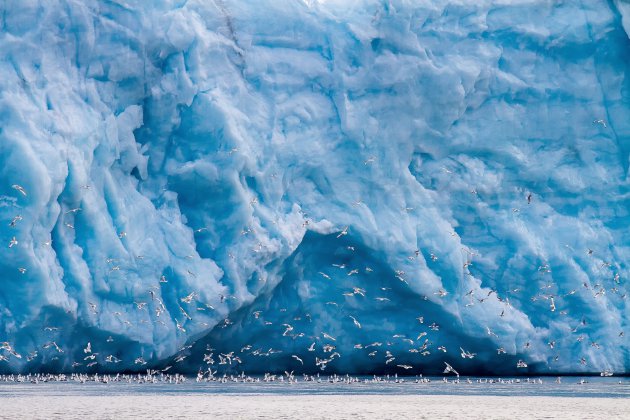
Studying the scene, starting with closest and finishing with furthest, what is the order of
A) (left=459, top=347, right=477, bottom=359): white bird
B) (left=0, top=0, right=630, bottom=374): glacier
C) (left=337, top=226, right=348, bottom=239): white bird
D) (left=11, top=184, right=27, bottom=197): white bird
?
(left=11, top=184, right=27, bottom=197): white bird → (left=0, top=0, right=630, bottom=374): glacier → (left=337, top=226, right=348, bottom=239): white bird → (left=459, top=347, right=477, bottom=359): white bird

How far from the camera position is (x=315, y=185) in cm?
3020

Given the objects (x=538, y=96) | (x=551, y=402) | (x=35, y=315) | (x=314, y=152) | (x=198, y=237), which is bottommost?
(x=551, y=402)

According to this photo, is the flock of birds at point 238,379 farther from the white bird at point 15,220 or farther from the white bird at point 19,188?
the white bird at point 19,188

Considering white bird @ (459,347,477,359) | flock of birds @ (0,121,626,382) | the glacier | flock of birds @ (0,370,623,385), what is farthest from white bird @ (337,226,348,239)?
white bird @ (459,347,477,359)

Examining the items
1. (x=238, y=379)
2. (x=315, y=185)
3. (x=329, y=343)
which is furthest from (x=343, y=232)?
(x=238, y=379)

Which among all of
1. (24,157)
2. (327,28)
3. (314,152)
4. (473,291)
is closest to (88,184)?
(24,157)

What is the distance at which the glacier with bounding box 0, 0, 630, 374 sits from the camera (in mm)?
26297

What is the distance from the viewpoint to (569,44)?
3216 cm

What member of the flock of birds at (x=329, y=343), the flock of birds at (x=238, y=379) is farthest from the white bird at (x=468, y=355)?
the flock of birds at (x=238, y=379)

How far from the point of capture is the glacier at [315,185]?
2630 centimetres

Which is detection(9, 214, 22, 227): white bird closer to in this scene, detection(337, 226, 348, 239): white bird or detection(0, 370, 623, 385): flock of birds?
detection(0, 370, 623, 385): flock of birds

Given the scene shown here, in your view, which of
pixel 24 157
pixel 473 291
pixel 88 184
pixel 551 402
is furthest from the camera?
pixel 473 291

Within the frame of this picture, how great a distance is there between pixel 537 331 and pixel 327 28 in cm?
1035

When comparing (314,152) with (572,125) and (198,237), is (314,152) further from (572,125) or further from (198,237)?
(572,125)
